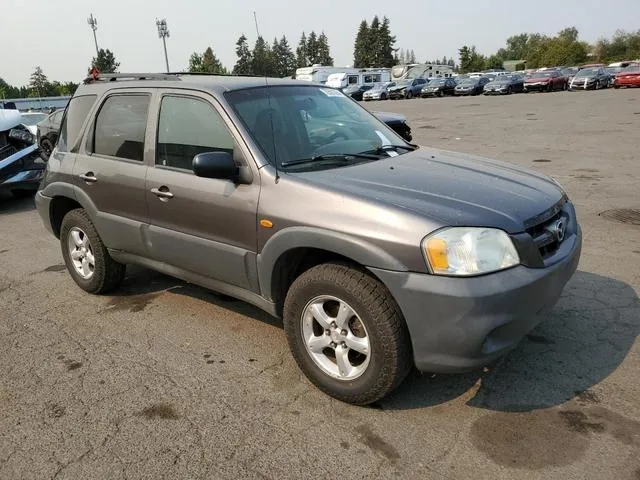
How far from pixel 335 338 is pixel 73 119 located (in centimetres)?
318

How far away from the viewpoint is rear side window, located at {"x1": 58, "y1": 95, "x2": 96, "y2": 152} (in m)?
4.66

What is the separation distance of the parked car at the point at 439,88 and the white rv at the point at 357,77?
30.5ft

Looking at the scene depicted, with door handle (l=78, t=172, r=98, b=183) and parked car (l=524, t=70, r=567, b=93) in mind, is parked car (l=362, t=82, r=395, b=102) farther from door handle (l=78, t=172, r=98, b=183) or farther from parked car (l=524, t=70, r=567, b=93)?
door handle (l=78, t=172, r=98, b=183)

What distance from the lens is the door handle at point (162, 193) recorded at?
3773 mm

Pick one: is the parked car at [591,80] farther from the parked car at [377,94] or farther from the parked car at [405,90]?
the parked car at [377,94]

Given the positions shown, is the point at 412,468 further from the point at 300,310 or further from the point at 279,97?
the point at 279,97

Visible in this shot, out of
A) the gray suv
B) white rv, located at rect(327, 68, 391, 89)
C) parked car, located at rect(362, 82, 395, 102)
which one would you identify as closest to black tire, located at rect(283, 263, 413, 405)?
the gray suv

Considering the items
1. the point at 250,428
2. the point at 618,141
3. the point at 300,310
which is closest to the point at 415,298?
the point at 300,310

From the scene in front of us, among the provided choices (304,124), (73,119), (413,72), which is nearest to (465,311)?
(304,124)

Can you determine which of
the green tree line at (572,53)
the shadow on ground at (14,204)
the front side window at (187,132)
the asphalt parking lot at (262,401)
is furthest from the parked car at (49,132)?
the green tree line at (572,53)

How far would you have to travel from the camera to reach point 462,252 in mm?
2660

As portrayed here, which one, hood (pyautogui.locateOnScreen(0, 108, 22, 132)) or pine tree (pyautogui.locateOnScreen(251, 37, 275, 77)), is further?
pine tree (pyautogui.locateOnScreen(251, 37, 275, 77))

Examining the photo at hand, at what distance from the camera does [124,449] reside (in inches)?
110

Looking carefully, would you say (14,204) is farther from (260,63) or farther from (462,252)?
(260,63)
